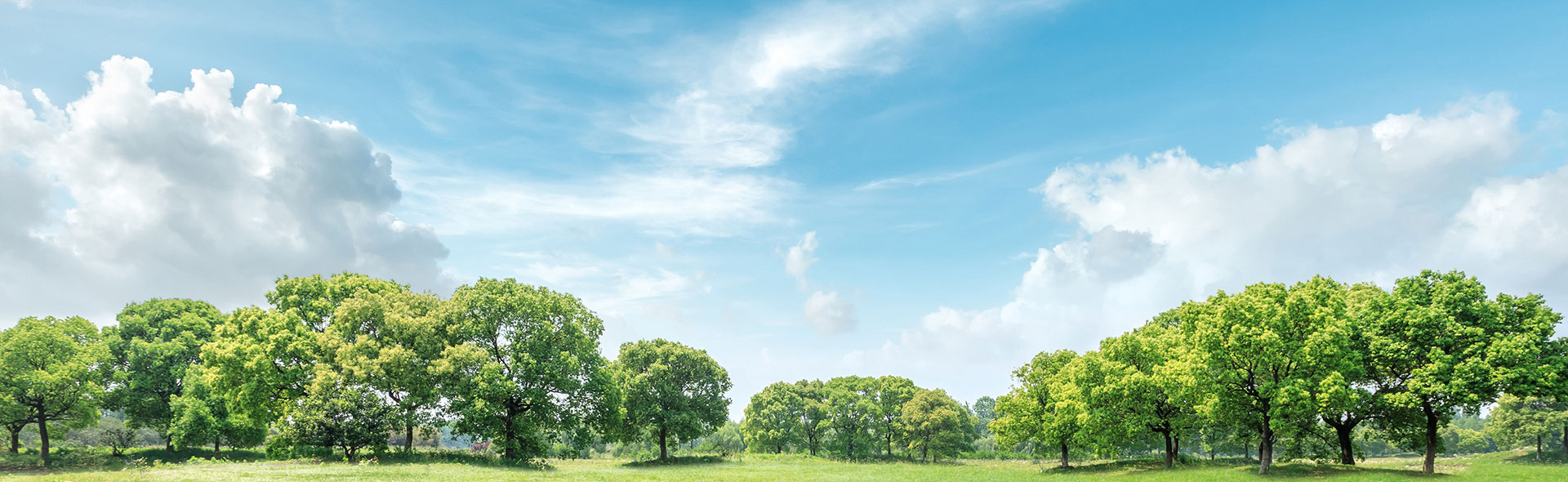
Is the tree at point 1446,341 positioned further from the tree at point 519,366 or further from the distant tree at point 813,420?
the distant tree at point 813,420

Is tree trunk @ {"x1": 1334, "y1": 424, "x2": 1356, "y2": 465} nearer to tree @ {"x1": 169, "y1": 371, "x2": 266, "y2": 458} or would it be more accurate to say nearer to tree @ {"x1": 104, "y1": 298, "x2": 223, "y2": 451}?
tree @ {"x1": 169, "y1": 371, "x2": 266, "y2": 458}

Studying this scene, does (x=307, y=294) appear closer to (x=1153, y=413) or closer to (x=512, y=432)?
(x=512, y=432)

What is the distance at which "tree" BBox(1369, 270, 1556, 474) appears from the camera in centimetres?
4156

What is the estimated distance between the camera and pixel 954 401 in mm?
106312

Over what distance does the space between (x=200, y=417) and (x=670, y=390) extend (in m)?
44.3

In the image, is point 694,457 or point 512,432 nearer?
point 512,432

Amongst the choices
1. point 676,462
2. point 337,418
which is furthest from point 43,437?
point 676,462

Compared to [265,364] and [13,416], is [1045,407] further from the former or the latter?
[13,416]

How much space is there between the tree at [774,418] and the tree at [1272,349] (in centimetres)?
6513

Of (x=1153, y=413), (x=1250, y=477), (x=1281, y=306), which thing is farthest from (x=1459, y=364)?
(x=1153, y=413)

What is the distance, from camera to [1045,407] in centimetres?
6969

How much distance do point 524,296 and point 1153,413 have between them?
54.9 meters

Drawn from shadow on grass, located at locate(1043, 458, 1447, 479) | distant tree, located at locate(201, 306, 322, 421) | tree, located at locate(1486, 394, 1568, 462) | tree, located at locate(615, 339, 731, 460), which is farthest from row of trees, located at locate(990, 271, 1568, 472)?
distant tree, located at locate(201, 306, 322, 421)

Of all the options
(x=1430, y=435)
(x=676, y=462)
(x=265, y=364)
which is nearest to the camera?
(x=1430, y=435)
